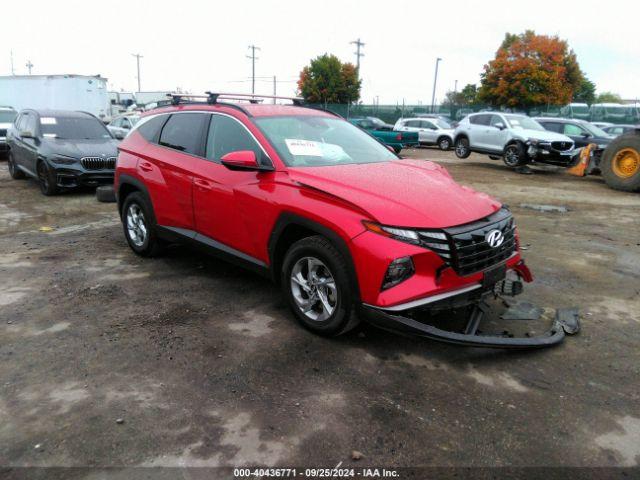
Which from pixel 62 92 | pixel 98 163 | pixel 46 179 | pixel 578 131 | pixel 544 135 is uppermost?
pixel 62 92

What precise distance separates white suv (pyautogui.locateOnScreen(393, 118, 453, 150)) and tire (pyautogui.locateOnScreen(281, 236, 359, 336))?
20.7m

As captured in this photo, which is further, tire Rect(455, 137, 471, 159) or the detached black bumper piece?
tire Rect(455, 137, 471, 159)

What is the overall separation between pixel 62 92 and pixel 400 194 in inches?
920

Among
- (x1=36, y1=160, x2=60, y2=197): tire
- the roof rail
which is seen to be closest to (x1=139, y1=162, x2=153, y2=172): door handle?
the roof rail

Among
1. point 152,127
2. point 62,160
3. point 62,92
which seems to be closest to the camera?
point 152,127

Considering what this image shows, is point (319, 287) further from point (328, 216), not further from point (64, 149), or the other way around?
point (64, 149)

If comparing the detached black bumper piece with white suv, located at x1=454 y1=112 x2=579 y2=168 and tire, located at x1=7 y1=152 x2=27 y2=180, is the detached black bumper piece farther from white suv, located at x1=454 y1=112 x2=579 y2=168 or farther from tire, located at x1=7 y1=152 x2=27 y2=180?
white suv, located at x1=454 y1=112 x2=579 y2=168

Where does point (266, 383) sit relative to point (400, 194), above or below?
below

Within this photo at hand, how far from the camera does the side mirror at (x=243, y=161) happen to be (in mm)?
3977

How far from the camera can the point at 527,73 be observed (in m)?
32.0

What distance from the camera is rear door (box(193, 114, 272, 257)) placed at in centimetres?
429

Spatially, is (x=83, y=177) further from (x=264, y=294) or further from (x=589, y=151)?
(x=589, y=151)

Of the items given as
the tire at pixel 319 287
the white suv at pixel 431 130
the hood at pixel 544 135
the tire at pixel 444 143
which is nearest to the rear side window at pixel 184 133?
the tire at pixel 319 287

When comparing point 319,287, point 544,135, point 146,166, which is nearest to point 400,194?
point 319,287
